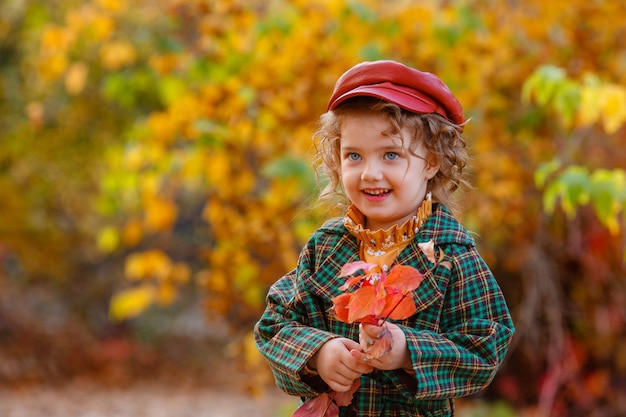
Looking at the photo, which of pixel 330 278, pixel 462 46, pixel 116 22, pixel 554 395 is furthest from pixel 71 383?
pixel 330 278

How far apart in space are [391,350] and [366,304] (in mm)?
142

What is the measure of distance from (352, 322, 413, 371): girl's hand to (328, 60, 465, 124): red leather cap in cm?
44

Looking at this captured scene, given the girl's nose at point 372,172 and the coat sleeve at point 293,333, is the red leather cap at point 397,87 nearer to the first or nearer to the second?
the girl's nose at point 372,172

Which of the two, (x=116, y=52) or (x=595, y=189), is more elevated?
(x=116, y=52)

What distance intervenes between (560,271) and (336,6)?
2324 millimetres

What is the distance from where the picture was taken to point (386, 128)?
1.78m

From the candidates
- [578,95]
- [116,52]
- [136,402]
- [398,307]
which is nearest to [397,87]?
[398,307]

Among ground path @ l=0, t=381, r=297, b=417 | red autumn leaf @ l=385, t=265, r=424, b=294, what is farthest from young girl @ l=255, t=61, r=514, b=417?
ground path @ l=0, t=381, r=297, b=417

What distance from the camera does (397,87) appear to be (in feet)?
5.90

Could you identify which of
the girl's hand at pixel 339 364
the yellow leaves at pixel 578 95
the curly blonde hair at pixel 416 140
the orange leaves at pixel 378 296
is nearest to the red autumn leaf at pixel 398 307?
the orange leaves at pixel 378 296

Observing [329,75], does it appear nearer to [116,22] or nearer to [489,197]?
[489,197]

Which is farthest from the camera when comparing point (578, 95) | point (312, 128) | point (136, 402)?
point (136, 402)

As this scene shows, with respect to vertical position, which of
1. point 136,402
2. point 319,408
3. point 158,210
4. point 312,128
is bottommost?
point 319,408

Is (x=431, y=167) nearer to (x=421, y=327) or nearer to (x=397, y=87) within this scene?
(x=397, y=87)
